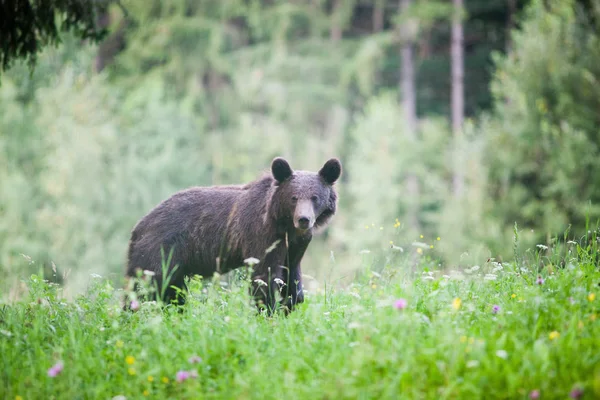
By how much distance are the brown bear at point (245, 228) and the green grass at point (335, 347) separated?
3.69 feet

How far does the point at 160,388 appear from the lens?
13.0 ft

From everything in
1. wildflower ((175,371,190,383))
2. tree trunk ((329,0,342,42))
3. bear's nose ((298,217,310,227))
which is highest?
tree trunk ((329,0,342,42))

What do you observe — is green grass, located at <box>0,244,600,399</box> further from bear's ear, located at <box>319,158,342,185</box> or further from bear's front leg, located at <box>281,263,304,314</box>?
bear's ear, located at <box>319,158,342,185</box>

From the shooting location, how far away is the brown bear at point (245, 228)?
20.7 ft

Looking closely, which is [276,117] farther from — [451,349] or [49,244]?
[451,349]

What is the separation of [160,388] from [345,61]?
3243 cm

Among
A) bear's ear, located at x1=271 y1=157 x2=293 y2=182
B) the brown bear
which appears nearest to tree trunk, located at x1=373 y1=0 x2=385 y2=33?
the brown bear

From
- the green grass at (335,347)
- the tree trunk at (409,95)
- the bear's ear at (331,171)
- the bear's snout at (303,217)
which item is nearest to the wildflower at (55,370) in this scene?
the green grass at (335,347)

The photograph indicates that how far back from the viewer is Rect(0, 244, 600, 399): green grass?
361 centimetres

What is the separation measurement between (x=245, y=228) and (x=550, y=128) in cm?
1585

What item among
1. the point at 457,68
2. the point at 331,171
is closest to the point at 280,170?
the point at 331,171

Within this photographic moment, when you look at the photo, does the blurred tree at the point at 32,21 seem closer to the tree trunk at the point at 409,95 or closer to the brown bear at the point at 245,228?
the brown bear at the point at 245,228

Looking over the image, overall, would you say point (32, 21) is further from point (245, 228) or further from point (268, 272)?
point (268, 272)

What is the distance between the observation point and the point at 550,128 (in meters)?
19.4
